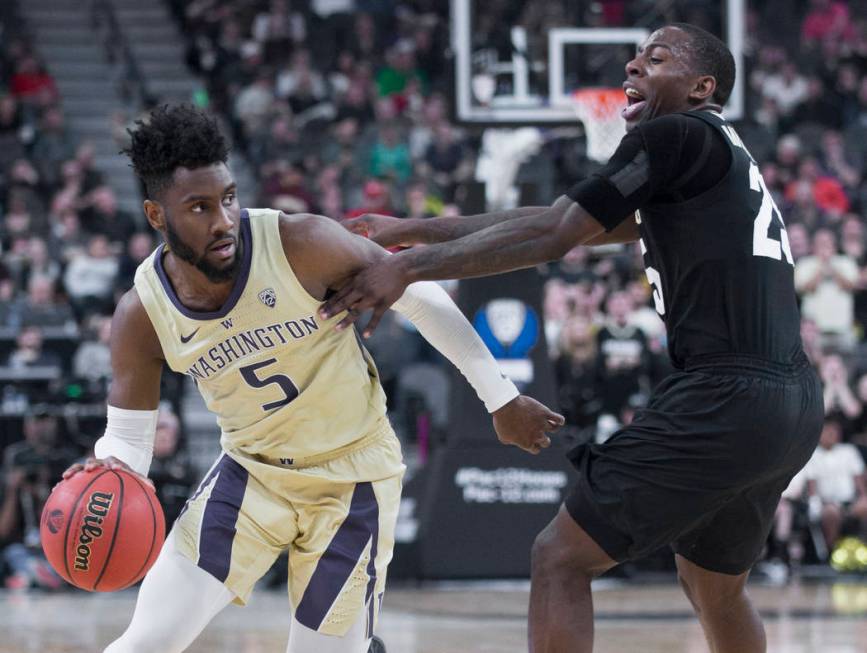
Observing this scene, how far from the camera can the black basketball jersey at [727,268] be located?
415 cm

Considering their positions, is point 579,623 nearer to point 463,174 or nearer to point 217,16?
point 463,174

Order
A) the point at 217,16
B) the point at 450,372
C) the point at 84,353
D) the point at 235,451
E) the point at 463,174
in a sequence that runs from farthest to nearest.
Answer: the point at 217,16, the point at 463,174, the point at 84,353, the point at 450,372, the point at 235,451

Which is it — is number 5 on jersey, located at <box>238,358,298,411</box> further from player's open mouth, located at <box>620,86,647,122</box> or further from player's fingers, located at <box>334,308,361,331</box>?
player's open mouth, located at <box>620,86,647,122</box>

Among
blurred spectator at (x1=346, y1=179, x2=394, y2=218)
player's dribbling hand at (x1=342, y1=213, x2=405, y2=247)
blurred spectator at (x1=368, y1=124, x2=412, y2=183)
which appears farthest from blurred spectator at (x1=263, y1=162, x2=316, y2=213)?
player's dribbling hand at (x1=342, y1=213, x2=405, y2=247)

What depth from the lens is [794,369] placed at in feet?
13.9

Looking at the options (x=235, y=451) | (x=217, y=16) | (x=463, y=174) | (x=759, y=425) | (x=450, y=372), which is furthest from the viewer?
(x=217, y=16)

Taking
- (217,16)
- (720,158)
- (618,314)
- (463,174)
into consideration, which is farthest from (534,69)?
(217,16)

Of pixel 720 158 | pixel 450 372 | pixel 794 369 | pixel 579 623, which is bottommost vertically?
pixel 450 372

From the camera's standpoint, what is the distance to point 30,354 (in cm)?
1142

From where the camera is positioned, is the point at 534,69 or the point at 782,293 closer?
the point at 782,293

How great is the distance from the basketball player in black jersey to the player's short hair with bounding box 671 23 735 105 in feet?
0.61

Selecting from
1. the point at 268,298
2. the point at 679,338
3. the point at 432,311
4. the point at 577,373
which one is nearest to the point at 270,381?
the point at 268,298

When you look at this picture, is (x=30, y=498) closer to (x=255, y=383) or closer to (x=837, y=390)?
(x=837, y=390)

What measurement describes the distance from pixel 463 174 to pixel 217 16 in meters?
5.03
